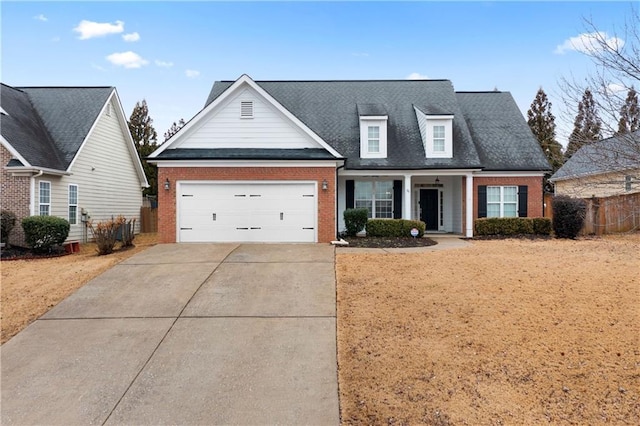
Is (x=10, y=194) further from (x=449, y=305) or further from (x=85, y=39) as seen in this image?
(x=449, y=305)

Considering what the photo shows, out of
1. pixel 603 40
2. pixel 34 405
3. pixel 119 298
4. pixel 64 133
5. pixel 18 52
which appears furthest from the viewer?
pixel 64 133

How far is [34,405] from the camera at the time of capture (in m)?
4.67

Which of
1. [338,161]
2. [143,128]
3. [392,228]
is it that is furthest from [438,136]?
[143,128]

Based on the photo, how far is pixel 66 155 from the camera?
16.8 meters

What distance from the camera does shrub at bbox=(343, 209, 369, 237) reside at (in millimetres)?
15391

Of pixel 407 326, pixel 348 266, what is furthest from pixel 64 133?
pixel 407 326

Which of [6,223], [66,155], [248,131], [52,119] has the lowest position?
[6,223]

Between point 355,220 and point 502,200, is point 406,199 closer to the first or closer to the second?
point 355,220

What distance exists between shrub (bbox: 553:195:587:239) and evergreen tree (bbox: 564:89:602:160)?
1038cm

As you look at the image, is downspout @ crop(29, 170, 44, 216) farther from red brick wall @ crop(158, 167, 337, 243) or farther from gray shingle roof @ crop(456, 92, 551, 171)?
gray shingle roof @ crop(456, 92, 551, 171)

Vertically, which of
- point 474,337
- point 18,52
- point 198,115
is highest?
point 18,52

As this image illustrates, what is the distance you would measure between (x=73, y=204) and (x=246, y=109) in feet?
29.9

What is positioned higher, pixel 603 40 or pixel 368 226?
pixel 603 40

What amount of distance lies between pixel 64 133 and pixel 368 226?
13.7 metres
